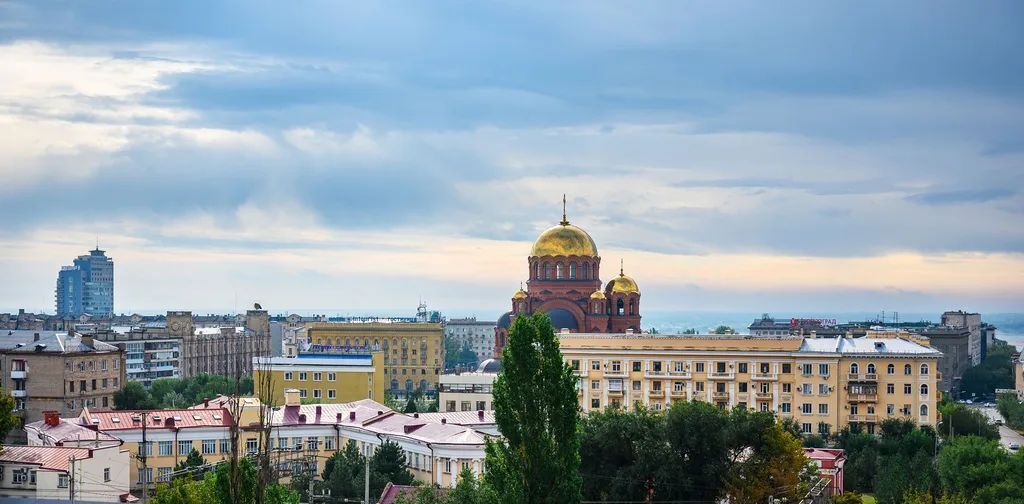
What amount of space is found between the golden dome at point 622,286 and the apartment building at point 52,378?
34172mm

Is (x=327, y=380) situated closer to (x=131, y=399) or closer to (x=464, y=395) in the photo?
(x=464, y=395)

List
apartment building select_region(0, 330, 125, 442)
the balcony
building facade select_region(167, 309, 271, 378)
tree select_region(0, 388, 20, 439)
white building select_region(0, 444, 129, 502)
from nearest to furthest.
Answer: white building select_region(0, 444, 129, 502) < tree select_region(0, 388, 20, 439) < the balcony < apartment building select_region(0, 330, 125, 442) < building facade select_region(167, 309, 271, 378)

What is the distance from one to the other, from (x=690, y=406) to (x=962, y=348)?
327 feet

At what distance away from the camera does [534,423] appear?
127 ft

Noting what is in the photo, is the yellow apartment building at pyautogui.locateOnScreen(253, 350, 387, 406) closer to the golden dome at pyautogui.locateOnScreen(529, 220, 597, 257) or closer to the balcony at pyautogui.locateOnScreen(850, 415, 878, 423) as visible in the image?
the golden dome at pyautogui.locateOnScreen(529, 220, 597, 257)

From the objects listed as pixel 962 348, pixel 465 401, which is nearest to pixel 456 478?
pixel 465 401

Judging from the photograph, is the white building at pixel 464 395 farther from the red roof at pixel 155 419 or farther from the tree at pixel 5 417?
the tree at pixel 5 417

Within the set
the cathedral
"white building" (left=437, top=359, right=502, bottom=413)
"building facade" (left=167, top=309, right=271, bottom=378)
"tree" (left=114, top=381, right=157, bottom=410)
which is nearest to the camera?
"tree" (left=114, top=381, right=157, bottom=410)

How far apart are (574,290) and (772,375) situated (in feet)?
80.6

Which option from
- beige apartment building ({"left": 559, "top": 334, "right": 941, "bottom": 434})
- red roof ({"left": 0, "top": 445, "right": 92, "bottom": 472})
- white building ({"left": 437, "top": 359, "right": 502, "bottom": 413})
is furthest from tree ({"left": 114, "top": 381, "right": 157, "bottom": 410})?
A: red roof ({"left": 0, "top": 445, "right": 92, "bottom": 472})

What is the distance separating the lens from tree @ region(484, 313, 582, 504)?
38.2m

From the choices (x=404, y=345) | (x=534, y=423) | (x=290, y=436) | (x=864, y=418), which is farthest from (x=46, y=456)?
(x=404, y=345)

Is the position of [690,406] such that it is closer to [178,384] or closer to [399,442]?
[399,442]

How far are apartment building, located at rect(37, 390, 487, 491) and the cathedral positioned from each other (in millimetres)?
29997
